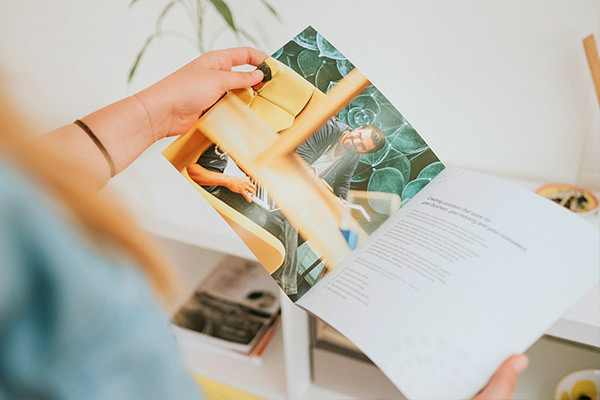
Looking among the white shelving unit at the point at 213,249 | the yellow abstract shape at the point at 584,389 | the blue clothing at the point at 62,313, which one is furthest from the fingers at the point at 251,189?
the yellow abstract shape at the point at 584,389

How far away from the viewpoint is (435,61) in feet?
3.18

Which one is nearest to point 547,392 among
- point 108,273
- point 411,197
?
point 411,197

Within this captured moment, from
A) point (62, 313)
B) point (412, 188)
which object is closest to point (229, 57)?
point (412, 188)

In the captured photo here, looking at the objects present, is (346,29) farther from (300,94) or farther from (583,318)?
(583,318)

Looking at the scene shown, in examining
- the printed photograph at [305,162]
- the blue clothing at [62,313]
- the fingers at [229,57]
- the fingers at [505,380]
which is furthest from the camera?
the fingers at [229,57]

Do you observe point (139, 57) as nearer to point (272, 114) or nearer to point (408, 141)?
point (272, 114)

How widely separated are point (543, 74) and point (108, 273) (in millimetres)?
908

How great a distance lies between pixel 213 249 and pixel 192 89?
0.44 metres

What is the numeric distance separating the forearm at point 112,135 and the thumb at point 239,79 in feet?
0.39

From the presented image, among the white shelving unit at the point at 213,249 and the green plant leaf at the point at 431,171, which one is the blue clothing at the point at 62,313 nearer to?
the green plant leaf at the point at 431,171

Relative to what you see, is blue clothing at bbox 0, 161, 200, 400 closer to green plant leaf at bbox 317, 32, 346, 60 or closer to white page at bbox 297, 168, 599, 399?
white page at bbox 297, 168, 599, 399

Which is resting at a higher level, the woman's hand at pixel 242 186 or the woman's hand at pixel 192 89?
the woman's hand at pixel 192 89

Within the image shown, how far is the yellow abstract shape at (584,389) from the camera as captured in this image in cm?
86

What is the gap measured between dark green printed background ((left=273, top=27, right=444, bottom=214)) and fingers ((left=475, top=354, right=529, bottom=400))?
0.25 m
